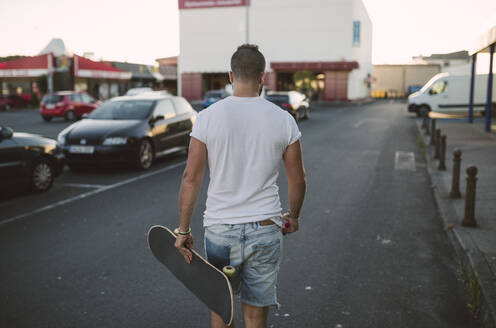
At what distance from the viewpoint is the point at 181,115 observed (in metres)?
12.2

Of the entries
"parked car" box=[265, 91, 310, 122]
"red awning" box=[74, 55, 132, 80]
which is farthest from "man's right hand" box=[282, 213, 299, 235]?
"red awning" box=[74, 55, 132, 80]

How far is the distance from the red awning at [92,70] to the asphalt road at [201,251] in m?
36.8

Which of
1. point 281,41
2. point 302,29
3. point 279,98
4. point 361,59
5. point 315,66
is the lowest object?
point 279,98

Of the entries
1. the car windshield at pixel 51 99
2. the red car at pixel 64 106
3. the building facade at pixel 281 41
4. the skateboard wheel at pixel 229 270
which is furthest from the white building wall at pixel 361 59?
the skateboard wheel at pixel 229 270

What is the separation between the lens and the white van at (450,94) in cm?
2673

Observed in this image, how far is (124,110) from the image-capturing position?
11.4 meters

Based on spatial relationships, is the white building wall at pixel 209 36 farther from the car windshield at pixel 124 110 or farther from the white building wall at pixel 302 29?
the car windshield at pixel 124 110

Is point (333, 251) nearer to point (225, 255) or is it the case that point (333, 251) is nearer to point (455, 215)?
point (455, 215)

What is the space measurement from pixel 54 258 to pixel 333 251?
292cm

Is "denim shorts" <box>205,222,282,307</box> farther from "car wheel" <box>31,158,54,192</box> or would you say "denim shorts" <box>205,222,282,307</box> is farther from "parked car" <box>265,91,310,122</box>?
"parked car" <box>265,91,310,122</box>

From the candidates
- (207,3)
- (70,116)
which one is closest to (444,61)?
(207,3)

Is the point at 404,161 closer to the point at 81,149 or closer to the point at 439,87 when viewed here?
the point at 81,149

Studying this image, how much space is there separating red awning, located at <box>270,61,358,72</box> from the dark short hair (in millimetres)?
47857

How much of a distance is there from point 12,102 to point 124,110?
97.2 ft
